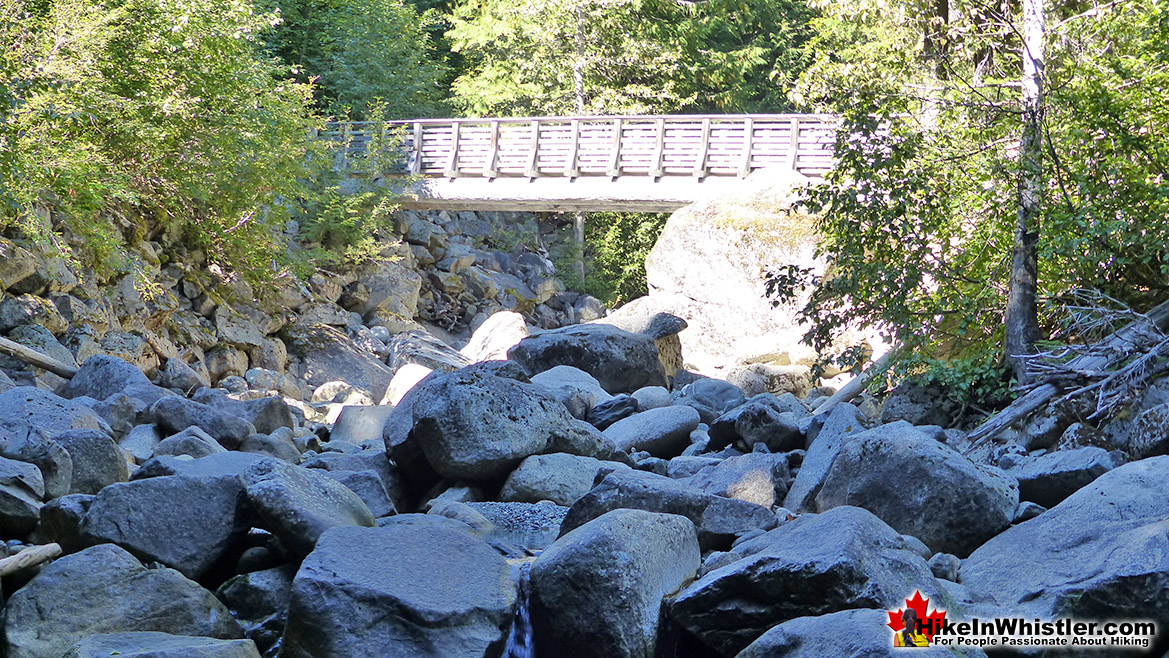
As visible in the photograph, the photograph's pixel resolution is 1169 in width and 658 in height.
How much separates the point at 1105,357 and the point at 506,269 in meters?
18.4

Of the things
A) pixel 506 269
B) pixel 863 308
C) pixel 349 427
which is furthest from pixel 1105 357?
pixel 506 269

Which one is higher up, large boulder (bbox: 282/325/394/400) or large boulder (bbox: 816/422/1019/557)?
large boulder (bbox: 816/422/1019/557)

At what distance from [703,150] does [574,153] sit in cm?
237

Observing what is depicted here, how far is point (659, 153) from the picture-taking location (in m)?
18.6

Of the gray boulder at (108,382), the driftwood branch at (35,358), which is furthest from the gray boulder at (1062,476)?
the driftwood branch at (35,358)

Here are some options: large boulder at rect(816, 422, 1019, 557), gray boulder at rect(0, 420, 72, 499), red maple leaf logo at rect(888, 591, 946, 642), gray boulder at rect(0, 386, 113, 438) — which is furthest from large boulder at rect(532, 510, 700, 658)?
gray boulder at rect(0, 386, 113, 438)

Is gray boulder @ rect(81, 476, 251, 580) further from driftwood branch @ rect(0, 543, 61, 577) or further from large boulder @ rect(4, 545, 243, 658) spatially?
large boulder @ rect(4, 545, 243, 658)

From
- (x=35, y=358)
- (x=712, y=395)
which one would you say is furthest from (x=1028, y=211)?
(x=35, y=358)

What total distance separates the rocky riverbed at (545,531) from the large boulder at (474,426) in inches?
0.7

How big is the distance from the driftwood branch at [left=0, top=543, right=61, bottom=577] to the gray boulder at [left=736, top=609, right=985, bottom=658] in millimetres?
2796

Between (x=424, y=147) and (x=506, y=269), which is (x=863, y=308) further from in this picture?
(x=506, y=269)

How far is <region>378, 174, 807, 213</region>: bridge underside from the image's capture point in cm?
1830

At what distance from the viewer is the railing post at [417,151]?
20.2 m

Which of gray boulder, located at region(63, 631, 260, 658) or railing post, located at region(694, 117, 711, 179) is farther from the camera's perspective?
railing post, located at region(694, 117, 711, 179)
